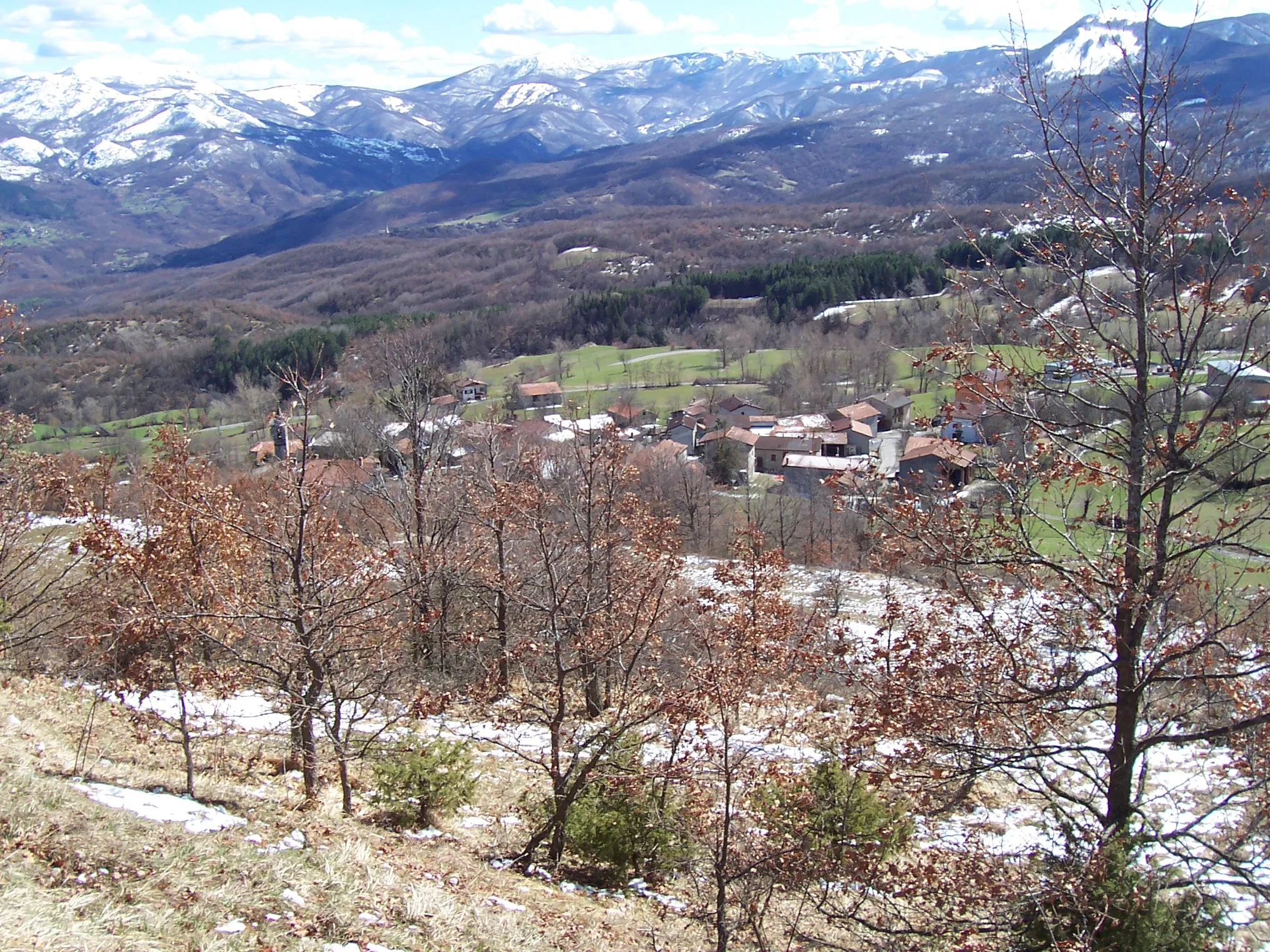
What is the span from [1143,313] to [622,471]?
4.82 metres

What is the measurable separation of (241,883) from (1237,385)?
25.9 feet

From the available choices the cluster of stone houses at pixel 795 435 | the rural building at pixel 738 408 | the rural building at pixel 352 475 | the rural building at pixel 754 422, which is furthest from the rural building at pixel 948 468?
the rural building at pixel 738 408

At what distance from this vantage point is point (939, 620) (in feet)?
21.7

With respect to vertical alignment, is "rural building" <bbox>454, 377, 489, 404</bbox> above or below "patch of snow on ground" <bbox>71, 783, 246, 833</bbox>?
below

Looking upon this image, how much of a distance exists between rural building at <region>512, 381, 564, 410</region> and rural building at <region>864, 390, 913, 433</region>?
961 inches

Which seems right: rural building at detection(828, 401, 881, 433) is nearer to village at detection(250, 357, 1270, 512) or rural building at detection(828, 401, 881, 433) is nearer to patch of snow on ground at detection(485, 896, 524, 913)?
village at detection(250, 357, 1270, 512)

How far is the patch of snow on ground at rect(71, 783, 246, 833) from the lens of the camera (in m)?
6.60

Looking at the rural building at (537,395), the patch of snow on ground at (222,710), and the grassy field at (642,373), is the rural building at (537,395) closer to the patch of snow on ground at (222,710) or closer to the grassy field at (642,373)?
the grassy field at (642,373)

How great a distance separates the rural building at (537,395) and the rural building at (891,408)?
2440cm

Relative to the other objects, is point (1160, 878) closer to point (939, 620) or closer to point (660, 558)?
point (939, 620)

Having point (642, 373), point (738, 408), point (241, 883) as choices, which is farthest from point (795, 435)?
point (241, 883)

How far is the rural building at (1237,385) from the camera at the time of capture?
5703mm

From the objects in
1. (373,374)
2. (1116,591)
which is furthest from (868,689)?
(373,374)

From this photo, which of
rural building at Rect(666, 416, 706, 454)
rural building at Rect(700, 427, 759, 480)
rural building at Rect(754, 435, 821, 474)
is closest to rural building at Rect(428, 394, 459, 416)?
rural building at Rect(754, 435, 821, 474)
